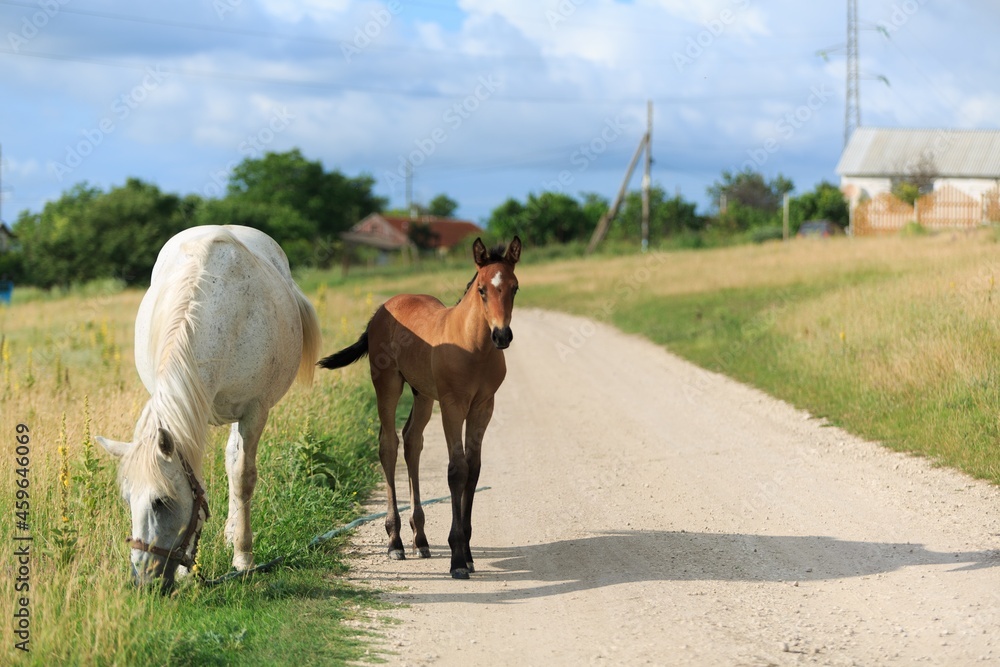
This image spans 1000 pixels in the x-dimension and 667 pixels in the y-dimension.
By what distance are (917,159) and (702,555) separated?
50.0 m

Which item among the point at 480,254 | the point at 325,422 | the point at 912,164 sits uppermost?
the point at 912,164

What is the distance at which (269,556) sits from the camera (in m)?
5.82

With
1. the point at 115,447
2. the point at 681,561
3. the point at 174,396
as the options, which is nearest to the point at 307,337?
the point at 174,396

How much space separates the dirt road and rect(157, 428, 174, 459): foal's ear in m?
1.36

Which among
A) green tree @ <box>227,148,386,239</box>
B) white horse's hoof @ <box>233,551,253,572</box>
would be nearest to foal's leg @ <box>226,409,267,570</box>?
white horse's hoof @ <box>233,551,253,572</box>

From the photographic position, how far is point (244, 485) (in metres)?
5.61

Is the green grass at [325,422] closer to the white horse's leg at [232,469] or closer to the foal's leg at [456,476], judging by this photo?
the white horse's leg at [232,469]

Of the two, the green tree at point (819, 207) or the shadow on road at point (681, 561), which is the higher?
the green tree at point (819, 207)

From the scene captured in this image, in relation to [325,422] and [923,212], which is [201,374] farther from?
[923,212]

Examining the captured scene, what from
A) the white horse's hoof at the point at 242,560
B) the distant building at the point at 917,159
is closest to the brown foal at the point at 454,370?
the white horse's hoof at the point at 242,560

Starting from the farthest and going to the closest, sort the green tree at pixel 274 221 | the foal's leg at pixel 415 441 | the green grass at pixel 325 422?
the green tree at pixel 274 221, the foal's leg at pixel 415 441, the green grass at pixel 325 422

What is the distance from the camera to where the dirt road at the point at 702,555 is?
4430mm

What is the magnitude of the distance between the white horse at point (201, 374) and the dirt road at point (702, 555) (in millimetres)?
1106

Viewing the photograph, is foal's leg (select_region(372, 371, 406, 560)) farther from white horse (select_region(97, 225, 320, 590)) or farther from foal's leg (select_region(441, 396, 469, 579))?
foal's leg (select_region(441, 396, 469, 579))
